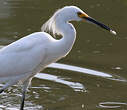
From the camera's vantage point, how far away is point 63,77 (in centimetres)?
913

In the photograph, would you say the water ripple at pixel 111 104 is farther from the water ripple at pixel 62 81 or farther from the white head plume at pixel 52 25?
the white head plume at pixel 52 25

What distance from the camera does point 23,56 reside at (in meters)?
7.29

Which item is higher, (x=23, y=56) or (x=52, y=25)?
(x=52, y=25)

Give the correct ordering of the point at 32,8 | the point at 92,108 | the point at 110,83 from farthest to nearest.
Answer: the point at 32,8
the point at 110,83
the point at 92,108

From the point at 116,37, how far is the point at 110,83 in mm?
3170

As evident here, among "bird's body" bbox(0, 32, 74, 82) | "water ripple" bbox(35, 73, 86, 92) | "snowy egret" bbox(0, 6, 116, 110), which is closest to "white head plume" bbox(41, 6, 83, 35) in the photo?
"snowy egret" bbox(0, 6, 116, 110)

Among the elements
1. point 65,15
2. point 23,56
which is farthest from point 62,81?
point 65,15

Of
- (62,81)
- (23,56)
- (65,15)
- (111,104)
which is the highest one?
(65,15)

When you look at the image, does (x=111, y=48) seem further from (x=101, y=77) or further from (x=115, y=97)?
(x=115, y=97)

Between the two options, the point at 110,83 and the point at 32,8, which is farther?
the point at 32,8

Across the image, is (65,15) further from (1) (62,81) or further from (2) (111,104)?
(1) (62,81)

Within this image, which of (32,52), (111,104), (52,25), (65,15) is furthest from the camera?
(111,104)

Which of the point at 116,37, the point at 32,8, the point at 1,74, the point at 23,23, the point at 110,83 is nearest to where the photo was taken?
the point at 1,74

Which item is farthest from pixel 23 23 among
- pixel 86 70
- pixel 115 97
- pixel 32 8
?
pixel 115 97
